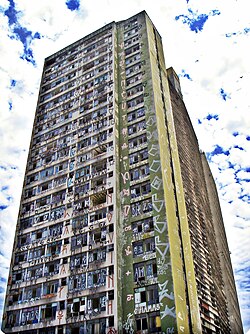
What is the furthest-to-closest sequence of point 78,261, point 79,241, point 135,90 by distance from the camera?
point 135,90
point 79,241
point 78,261

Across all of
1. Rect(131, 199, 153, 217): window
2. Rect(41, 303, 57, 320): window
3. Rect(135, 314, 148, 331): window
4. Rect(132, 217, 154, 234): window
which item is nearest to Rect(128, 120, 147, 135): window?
Rect(131, 199, 153, 217): window

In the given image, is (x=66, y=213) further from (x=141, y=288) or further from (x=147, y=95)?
(x=147, y=95)

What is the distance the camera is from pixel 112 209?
114 ft

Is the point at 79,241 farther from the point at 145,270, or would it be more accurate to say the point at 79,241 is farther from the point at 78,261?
the point at 145,270

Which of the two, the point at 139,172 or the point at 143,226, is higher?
the point at 139,172

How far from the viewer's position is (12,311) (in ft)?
114

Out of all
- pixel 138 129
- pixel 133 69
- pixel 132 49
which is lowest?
pixel 138 129

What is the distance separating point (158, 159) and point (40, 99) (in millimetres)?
24778

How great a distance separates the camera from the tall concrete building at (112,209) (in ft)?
99.0

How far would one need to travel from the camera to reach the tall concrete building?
30.2 m

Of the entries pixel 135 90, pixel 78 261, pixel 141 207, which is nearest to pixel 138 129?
pixel 135 90

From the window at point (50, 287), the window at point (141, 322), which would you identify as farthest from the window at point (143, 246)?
the window at point (50, 287)

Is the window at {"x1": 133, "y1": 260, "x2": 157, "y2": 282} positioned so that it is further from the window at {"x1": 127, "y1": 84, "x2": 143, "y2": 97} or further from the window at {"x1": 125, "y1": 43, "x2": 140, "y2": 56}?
the window at {"x1": 125, "y1": 43, "x2": 140, "y2": 56}

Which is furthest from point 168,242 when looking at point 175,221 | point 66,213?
point 66,213
